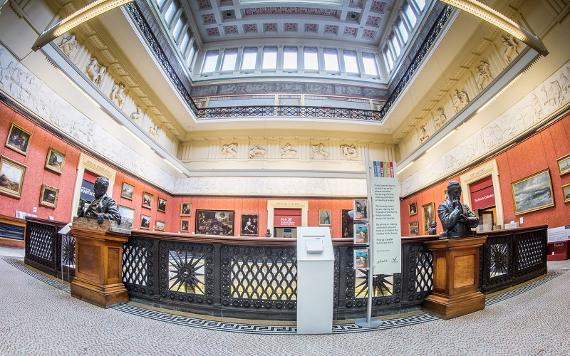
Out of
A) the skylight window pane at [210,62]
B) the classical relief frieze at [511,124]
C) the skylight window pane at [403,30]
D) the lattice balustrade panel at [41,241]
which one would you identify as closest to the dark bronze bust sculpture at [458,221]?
the classical relief frieze at [511,124]

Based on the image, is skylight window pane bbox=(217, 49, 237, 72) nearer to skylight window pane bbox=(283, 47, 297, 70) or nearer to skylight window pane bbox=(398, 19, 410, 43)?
skylight window pane bbox=(283, 47, 297, 70)

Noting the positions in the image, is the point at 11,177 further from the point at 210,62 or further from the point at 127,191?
the point at 210,62

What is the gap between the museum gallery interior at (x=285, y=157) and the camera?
3.23 meters

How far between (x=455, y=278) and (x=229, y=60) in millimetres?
16656

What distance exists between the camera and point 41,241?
4.79 metres

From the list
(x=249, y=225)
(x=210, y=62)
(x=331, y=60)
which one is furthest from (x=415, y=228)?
(x=210, y=62)

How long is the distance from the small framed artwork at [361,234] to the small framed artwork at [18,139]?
8091mm

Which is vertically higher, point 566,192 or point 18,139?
point 18,139

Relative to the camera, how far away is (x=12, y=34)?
593 cm

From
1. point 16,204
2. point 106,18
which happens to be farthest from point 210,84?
point 16,204

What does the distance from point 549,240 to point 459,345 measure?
576cm

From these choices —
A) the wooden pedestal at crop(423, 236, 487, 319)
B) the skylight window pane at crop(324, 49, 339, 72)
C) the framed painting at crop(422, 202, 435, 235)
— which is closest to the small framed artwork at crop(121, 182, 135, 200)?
the wooden pedestal at crop(423, 236, 487, 319)

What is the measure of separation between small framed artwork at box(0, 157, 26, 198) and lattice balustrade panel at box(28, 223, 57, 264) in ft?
5.66

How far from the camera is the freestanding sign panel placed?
3059 mm
